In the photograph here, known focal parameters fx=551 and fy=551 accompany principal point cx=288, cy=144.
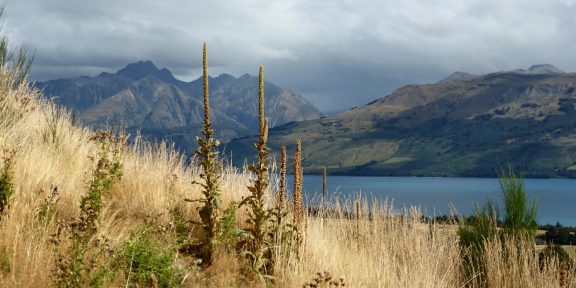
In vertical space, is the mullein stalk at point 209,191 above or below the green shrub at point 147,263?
above

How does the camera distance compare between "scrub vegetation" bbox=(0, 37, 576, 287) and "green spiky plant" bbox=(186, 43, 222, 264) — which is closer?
"scrub vegetation" bbox=(0, 37, 576, 287)

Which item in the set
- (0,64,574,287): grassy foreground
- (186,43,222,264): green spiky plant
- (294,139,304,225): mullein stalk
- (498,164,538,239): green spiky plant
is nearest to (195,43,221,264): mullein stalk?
(186,43,222,264): green spiky plant

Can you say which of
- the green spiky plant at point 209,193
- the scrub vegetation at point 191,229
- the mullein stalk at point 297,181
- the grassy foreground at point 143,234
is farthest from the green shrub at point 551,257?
the green spiky plant at point 209,193

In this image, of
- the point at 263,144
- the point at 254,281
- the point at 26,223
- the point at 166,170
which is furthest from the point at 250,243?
the point at 166,170

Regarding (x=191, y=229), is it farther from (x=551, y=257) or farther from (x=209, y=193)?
(x=551, y=257)

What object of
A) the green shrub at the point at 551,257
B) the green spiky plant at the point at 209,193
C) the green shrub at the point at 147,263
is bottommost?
the green shrub at the point at 551,257

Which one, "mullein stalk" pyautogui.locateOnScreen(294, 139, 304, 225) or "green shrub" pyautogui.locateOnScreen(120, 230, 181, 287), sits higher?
"mullein stalk" pyautogui.locateOnScreen(294, 139, 304, 225)

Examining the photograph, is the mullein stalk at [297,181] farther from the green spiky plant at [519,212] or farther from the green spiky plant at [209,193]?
the green spiky plant at [519,212]

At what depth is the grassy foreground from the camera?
5.68 meters

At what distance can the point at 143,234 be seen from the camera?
7.03 metres

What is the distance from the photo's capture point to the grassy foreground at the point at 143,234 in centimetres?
568

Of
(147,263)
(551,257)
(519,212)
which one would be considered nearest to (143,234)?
(147,263)

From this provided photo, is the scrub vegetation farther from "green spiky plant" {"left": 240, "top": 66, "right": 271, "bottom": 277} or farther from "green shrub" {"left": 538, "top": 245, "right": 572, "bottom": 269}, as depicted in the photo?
"green shrub" {"left": 538, "top": 245, "right": 572, "bottom": 269}

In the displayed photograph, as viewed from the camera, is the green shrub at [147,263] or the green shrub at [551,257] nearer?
the green shrub at [147,263]
